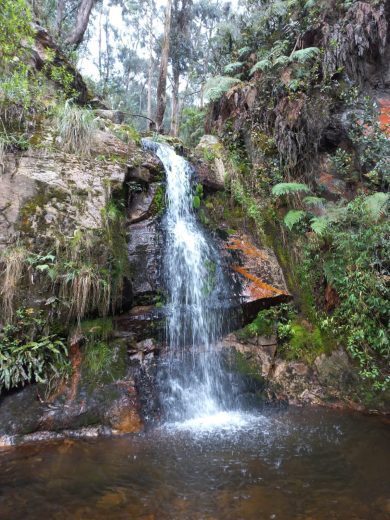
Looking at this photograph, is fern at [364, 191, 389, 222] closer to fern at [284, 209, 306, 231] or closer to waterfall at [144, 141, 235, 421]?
fern at [284, 209, 306, 231]

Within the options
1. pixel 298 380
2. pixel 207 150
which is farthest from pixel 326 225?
pixel 207 150

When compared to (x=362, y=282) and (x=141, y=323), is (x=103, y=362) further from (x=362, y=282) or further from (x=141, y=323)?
(x=362, y=282)

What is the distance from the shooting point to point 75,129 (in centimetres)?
625

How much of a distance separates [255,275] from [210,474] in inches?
148

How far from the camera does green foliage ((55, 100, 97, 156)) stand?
20.3ft

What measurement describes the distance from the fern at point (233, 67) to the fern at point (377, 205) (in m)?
5.79

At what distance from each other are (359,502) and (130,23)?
34395 mm

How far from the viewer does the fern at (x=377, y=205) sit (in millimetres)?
5961

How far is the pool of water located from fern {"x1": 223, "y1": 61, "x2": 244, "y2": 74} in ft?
29.7

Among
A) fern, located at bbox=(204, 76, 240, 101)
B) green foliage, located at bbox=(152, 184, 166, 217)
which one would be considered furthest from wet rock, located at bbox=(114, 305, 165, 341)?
fern, located at bbox=(204, 76, 240, 101)

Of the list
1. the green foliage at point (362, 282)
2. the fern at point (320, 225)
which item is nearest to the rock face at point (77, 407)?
the green foliage at point (362, 282)

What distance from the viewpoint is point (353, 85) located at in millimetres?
7855

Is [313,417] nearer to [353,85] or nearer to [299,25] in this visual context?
[353,85]

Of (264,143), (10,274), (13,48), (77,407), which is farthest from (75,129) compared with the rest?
(77,407)
